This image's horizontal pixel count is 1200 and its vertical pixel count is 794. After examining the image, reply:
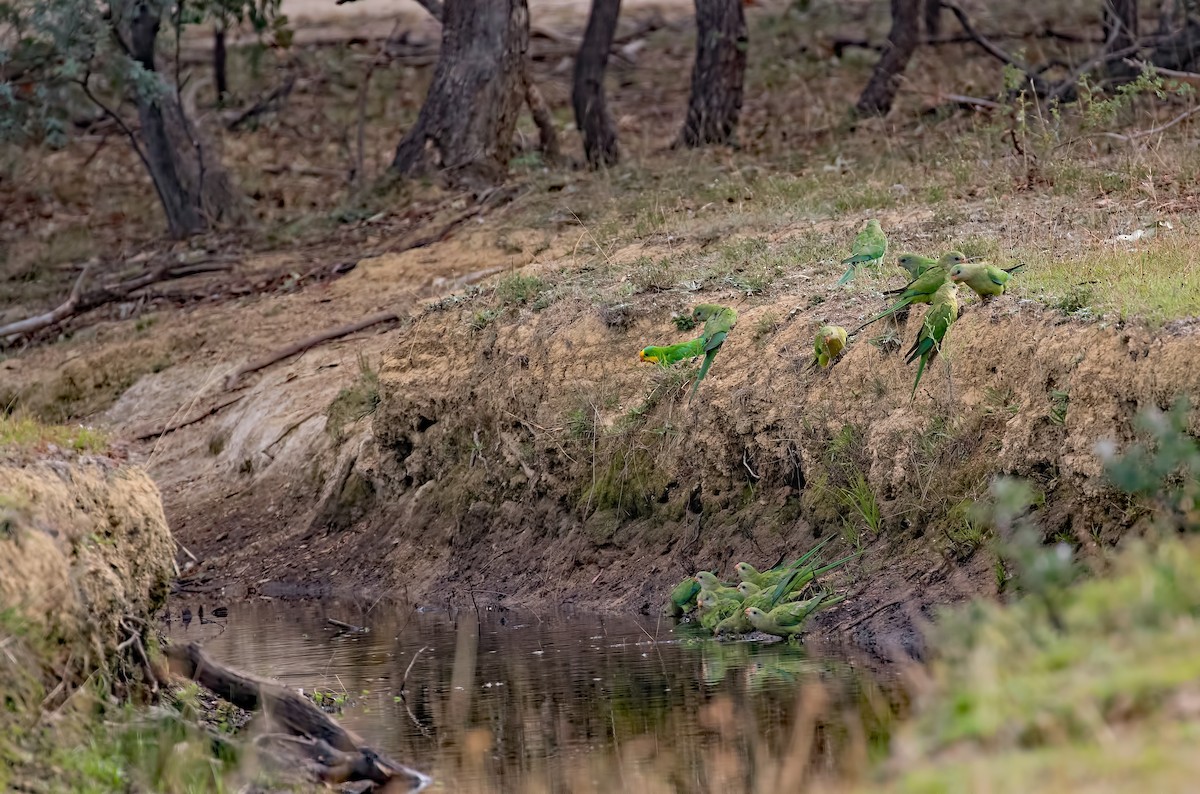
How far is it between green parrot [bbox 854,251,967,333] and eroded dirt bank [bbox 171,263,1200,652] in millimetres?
220

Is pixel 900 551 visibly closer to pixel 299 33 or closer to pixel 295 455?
pixel 295 455

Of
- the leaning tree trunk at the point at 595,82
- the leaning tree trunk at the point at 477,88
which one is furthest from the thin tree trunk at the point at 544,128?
the leaning tree trunk at the point at 595,82

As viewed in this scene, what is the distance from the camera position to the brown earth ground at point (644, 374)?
29.7ft

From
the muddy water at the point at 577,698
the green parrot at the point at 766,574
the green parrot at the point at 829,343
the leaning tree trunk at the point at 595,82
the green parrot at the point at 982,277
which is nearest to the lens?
the muddy water at the point at 577,698

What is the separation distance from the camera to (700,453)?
1064cm

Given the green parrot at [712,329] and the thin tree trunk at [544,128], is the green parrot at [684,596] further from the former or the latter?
the thin tree trunk at [544,128]

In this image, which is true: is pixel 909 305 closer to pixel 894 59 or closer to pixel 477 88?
pixel 477 88

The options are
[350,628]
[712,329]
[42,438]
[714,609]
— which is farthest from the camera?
[350,628]

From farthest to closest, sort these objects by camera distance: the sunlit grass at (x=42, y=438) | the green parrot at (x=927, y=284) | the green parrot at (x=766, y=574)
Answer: the green parrot at (x=766, y=574), the green parrot at (x=927, y=284), the sunlit grass at (x=42, y=438)

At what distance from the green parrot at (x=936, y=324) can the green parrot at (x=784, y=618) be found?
4.18ft

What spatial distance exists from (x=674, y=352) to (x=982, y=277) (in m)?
→ 2.10

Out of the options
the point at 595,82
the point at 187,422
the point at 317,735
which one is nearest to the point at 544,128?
the point at 595,82

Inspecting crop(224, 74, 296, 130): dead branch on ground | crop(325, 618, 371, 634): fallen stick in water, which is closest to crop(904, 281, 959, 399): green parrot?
crop(325, 618, 371, 634): fallen stick in water

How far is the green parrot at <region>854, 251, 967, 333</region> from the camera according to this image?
930cm
